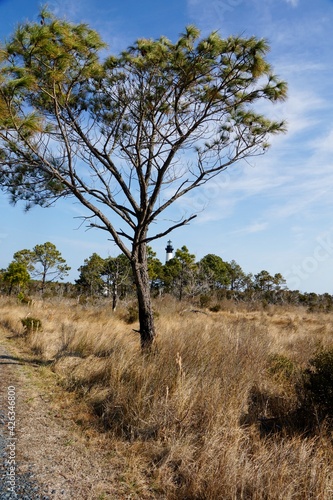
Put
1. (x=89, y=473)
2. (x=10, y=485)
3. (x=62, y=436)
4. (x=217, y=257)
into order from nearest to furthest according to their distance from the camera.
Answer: (x=10, y=485) → (x=89, y=473) → (x=62, y=436) → (x=217, y=257)

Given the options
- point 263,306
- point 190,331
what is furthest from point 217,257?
point 190,331

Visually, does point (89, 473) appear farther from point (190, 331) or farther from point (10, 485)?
point (190, 331)

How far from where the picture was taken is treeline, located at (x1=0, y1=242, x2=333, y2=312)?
23625 millimetres

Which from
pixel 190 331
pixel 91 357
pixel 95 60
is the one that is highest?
pixel 95 60

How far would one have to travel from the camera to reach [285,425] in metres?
4.05

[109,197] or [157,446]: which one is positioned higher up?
[109,197]

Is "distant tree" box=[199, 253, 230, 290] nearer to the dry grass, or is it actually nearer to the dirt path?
the dry grass

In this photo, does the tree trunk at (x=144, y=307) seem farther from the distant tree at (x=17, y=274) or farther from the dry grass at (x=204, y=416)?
the distant tree at (x=17, y=274)

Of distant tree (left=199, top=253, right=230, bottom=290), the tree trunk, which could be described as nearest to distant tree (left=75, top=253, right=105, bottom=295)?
distant tree (left=199, top=253, right=230, bottom=290)

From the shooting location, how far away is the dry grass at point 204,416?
289 centimetres

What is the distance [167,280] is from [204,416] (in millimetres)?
27342

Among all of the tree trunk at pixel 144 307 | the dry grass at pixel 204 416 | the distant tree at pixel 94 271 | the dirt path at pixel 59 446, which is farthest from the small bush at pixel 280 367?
the distant tree at pixel 94 271

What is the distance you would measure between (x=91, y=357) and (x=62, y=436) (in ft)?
8.67

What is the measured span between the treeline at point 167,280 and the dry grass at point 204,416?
485 inches
